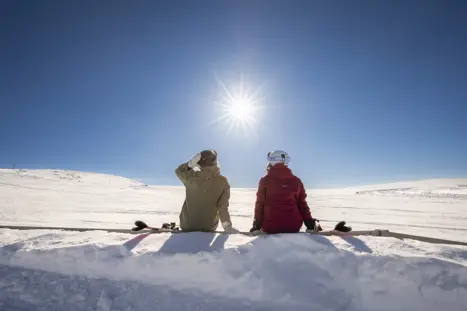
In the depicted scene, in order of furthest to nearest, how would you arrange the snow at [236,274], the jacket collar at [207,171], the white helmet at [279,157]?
the white helmet at [279,157] < the jacket collar at [207,171] < the snow at [236,274]

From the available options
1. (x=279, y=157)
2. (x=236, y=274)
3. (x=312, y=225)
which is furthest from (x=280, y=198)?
(x=236, y=274)

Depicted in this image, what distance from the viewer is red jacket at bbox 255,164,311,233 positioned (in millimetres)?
4179

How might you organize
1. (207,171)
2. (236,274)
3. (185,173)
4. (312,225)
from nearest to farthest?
(236,274), (207,171), (185,173), (312,225)

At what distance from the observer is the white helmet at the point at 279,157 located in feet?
14.3

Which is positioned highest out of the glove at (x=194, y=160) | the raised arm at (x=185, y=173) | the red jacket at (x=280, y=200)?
the glove at (x=194, y=160)

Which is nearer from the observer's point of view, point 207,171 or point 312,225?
point 207,171

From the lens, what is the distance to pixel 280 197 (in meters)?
4.19

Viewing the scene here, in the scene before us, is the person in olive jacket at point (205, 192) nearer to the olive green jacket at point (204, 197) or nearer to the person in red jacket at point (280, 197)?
the olive green jacket at point (204, 197)

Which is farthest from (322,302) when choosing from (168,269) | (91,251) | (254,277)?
(91,251)

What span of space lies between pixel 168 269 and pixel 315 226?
2.51 m

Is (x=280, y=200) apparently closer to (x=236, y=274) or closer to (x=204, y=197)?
(x=204, y=197)

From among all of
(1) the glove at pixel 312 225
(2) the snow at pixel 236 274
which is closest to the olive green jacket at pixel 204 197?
→ (2) the snow at pixel 236 274

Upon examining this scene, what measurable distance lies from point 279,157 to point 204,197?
1.38 m

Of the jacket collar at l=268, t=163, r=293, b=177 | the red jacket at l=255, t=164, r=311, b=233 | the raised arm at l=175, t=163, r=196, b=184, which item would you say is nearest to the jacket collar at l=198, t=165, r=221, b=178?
the raised arm at l=175, t=163, r=196, b=184
